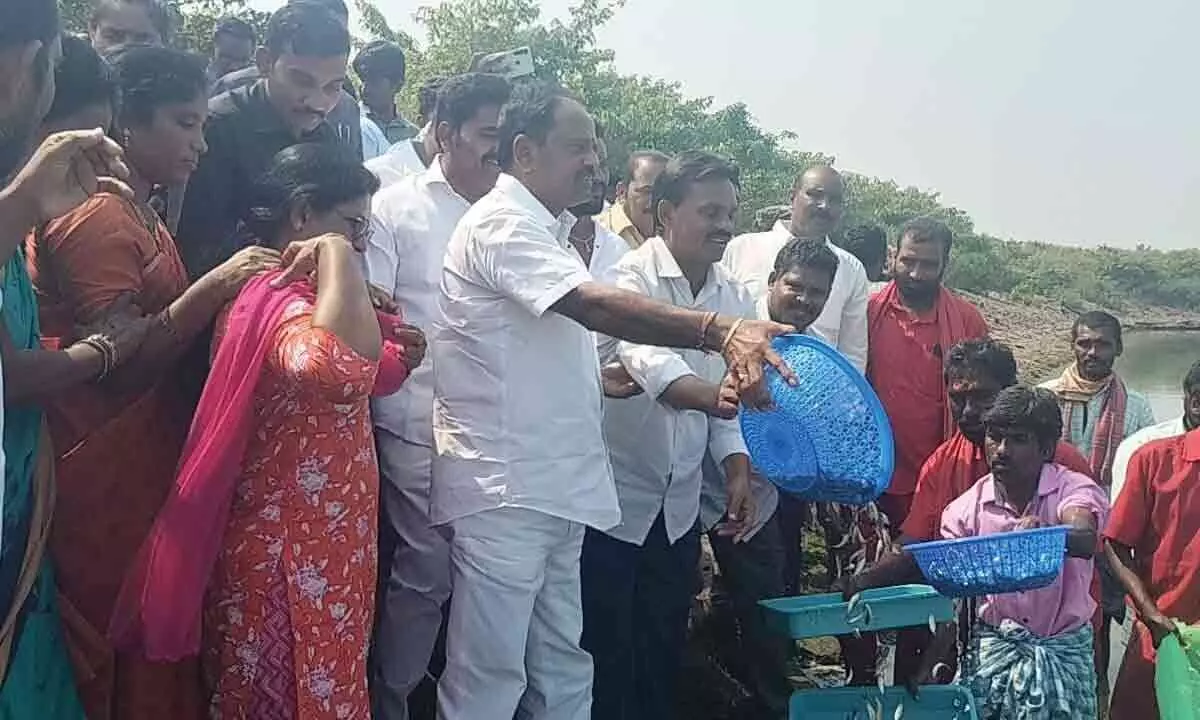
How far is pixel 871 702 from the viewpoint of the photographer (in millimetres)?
3506

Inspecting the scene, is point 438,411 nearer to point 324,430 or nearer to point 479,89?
point 324,430

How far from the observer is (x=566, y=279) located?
9.43 ft

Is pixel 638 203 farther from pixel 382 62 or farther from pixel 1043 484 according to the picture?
pixel 1043 484

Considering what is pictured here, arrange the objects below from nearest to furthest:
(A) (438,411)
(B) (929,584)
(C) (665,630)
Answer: (A) (438,411), (B) (929,584), (C) (665,630)

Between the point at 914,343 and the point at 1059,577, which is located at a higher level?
the point at 914,343

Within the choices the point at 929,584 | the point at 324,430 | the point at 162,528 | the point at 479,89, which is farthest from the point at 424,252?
the point at 929,584

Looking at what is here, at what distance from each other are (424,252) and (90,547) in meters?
1.44

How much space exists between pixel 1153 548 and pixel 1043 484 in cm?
57

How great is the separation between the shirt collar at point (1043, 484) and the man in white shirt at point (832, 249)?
3.77 ft

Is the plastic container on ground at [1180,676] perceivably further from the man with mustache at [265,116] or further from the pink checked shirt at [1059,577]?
the man with mustache at [265,116]

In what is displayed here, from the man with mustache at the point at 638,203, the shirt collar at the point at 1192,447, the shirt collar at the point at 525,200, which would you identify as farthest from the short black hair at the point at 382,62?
the shirt collar at the point at 1192,447

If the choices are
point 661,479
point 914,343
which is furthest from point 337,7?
point 914,343

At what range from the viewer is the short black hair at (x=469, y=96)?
3.65 meters

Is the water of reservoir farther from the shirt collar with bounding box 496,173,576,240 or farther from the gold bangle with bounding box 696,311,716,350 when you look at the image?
the gold bangle with bounding box 696,311,716,350
